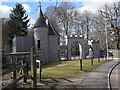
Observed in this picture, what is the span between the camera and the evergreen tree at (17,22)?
133ft

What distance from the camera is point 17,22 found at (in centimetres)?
4197

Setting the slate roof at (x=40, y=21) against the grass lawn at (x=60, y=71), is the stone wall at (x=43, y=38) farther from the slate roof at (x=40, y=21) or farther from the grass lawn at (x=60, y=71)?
the grass lawn at (x=60, y=71)

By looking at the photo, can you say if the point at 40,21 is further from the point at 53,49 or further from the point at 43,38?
the point at 53,49

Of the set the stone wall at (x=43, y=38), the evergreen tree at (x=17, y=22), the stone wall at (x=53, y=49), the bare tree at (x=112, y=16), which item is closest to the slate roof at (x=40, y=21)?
the stone wall at (x=43, y=38)

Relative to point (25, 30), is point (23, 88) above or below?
below

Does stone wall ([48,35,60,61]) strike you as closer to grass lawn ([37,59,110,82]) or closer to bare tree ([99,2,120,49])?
grass lawn ([37,59,110,82])

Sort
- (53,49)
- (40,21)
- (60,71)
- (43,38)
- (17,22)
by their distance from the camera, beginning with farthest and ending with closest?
1. (17,22)
2. (53,49)
3. (43,38)
4. (40,21)
5. (60,71)

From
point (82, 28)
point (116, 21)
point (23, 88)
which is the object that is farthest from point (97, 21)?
point (23, 88)

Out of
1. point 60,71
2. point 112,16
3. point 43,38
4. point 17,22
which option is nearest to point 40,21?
point 43,38

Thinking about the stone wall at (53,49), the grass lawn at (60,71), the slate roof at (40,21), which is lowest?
the grass lawn at (60,71)

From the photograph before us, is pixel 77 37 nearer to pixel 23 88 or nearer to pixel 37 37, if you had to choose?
pixel 37 37

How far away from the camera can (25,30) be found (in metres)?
44.2

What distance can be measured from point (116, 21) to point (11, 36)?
25.7 meters

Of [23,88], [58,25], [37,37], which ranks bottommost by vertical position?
[23,88]
